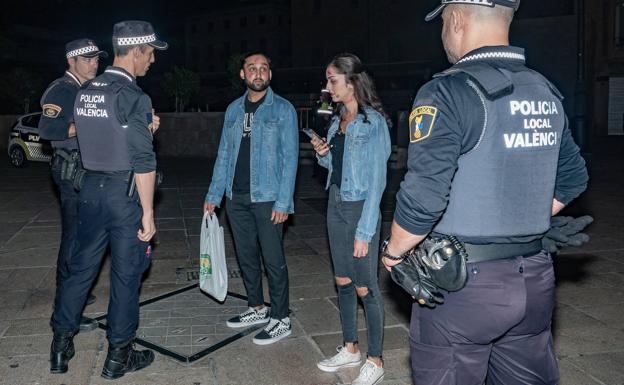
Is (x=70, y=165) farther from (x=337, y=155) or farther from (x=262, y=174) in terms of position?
(x=337, y=155)

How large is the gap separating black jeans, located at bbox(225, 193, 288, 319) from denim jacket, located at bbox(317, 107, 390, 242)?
3.25ft

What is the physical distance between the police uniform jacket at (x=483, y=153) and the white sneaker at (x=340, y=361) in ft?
6.76

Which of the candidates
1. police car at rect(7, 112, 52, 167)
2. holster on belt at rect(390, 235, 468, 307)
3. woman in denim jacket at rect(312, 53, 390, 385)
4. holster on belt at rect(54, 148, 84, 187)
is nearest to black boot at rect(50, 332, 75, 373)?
holster on belt at rect(54, 148, 84, 187)

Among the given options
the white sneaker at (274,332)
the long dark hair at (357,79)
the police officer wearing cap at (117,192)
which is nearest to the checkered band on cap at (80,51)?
the police officer wearing cap at (117,192)

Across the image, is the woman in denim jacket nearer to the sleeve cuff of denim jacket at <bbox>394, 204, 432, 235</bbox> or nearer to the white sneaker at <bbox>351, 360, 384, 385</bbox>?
the white sneaker at <bbox>351, 360, 384, 385</bbox>

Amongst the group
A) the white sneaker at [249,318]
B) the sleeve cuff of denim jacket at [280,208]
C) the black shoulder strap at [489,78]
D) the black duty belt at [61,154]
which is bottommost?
the white sneaker at [249,318]

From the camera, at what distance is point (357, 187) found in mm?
3854

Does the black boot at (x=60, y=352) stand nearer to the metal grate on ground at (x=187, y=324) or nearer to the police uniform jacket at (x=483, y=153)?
the metal grate on ground at (x=187, y=324)

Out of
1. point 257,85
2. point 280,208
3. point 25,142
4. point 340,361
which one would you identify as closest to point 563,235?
point 340,361

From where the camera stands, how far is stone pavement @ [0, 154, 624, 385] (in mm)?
4188

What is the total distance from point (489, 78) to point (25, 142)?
17.6 m

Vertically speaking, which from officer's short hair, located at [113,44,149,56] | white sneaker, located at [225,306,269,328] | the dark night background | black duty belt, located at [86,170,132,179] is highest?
the dark night background

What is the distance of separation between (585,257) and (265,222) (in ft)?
14.5

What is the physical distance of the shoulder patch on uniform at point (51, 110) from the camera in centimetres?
475
